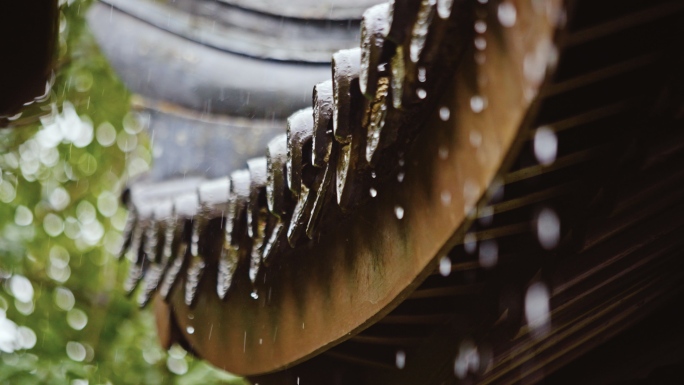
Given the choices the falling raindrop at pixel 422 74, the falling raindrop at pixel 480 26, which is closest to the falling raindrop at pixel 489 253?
the falling raindrop at pixel 422 74

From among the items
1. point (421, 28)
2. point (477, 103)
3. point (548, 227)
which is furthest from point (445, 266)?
point (421, 28)

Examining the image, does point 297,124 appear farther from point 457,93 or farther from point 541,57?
point 541,57

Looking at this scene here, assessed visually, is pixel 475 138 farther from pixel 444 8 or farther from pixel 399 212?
pixel 399 212

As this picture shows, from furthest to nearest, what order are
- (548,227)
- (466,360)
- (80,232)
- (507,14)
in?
(80,232)
(466,360)
(548,227)
(507,14)

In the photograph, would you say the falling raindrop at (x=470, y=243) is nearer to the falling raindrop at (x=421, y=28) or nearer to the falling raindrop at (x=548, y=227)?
the falling raindrop at (x=548, y=227)

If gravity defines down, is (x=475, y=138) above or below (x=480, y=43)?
below

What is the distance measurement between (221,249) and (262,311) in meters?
0.27

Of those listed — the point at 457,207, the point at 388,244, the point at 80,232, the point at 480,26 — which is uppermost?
the point at 80,232

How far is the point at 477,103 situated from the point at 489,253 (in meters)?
0.56

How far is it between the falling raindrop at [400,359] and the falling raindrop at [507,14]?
150 centimetres

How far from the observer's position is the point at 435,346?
2.41m

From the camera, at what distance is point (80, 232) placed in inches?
347

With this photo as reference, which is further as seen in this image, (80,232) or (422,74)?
(80,232)

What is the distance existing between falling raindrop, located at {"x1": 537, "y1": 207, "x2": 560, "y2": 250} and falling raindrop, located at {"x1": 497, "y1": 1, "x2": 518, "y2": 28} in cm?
59
